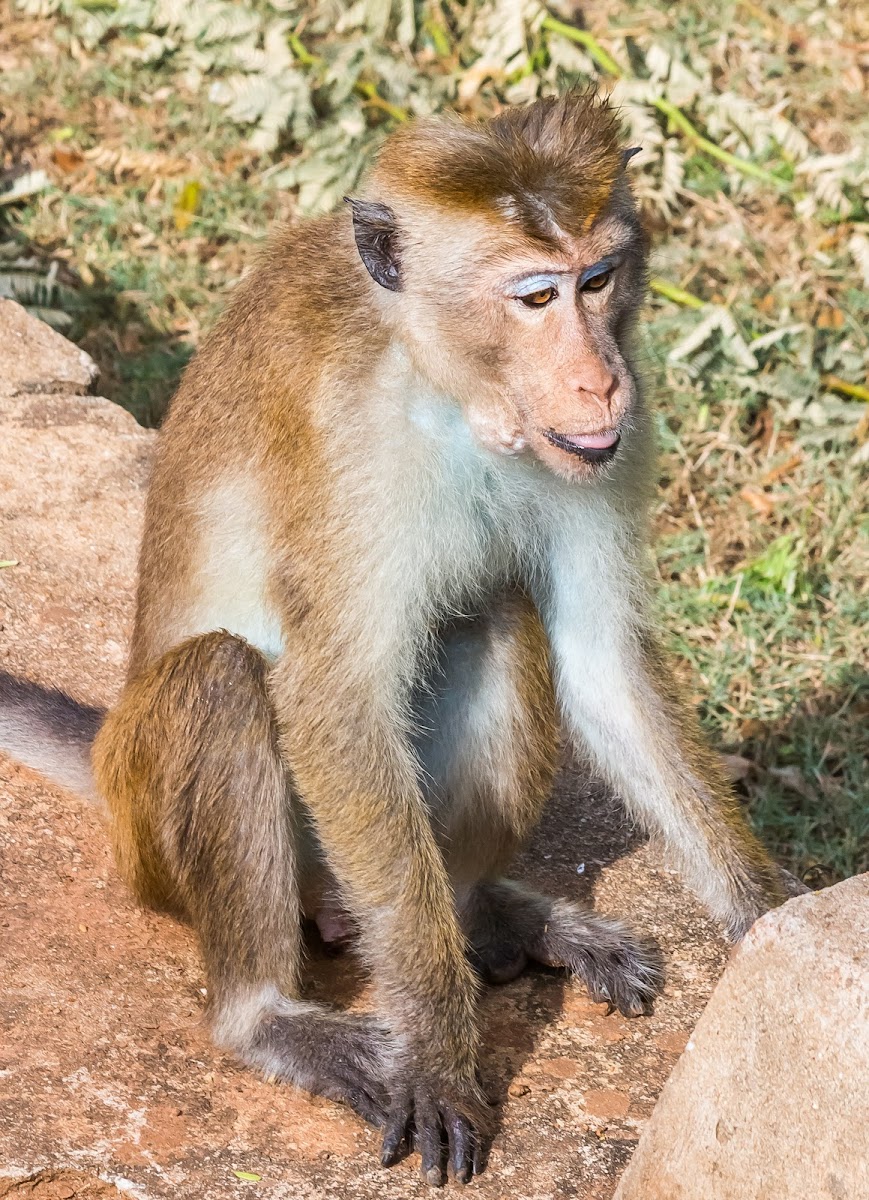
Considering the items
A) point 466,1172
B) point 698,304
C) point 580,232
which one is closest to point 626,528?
point 580,232

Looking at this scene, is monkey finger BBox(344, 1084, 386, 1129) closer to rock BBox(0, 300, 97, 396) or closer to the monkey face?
the monkey face

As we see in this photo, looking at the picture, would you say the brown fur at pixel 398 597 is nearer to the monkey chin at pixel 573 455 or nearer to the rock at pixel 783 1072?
the monkey chin at pixel 573 455

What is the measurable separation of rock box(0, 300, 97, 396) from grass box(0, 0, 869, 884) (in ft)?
3.00

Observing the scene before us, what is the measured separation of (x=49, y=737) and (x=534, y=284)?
1.80 meters

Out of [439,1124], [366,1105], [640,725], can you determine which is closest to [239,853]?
[366,1105]

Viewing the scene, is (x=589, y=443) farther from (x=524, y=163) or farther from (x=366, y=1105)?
(x=366, y=1105)

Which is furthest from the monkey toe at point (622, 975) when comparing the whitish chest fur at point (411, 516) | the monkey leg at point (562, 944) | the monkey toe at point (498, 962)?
the whitish chest fur at point (411, 516)

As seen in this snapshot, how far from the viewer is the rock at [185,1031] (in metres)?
3.21

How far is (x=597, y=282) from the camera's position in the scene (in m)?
3.26

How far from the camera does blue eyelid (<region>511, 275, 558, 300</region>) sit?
3182 millimetres

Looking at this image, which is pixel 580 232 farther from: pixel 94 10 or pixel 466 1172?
pixel 94 10

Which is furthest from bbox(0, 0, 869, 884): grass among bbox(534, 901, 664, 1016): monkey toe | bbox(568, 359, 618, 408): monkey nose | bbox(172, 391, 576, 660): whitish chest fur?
bbox(568, 359, 618, 408): monkey nose

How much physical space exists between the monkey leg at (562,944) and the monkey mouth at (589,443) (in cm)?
128

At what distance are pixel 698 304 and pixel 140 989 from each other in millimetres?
4398
